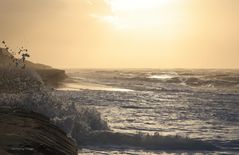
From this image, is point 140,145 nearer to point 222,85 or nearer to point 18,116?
point 18,116

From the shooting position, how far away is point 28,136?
648cm

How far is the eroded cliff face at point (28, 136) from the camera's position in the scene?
19.2 ft

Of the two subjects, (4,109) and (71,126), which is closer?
(4,109)

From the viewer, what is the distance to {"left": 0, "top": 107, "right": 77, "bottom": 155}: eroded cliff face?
5867 millimetres

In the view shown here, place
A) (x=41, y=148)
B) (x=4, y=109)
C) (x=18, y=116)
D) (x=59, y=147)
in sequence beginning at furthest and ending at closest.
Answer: (x=4, y=109), (x=18, y=116), (x=59, y=147), (x=41, y=148)

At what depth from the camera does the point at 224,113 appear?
85.3 feet

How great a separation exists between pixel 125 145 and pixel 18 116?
6.60 meters

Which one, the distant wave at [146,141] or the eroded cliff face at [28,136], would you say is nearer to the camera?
the eroded cliff face at [28,136]

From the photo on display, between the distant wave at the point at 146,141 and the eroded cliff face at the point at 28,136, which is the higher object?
the eroded cliff face at the point at 28,136

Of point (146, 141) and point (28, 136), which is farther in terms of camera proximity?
point (146, 141)

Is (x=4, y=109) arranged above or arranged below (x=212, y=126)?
above

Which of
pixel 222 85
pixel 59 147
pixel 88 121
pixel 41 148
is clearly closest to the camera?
pixel 41 148

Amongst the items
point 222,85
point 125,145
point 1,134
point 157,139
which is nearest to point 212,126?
point 157,139

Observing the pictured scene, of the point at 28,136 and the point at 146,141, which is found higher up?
the point at 28,136
